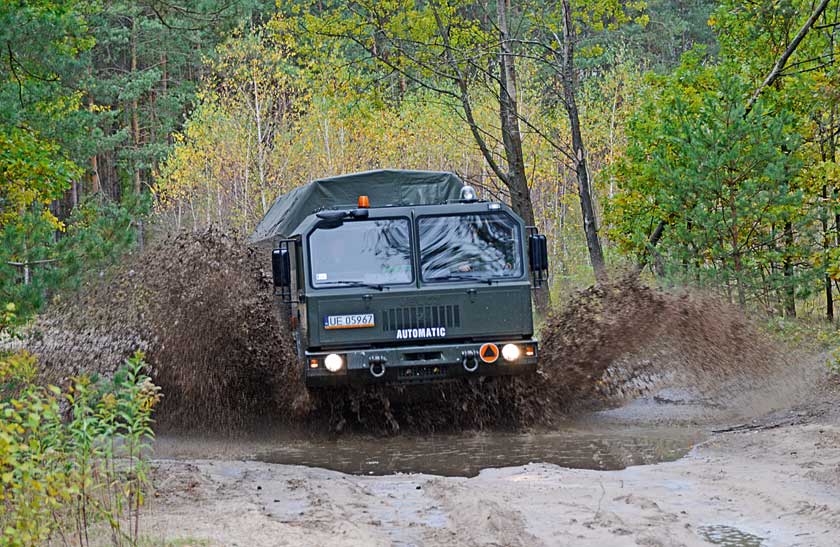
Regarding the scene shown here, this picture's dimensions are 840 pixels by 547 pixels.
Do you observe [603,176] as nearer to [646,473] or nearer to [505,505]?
[646,473]

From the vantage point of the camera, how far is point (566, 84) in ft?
67.2

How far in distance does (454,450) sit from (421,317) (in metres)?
1.44

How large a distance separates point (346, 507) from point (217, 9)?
33.5 feet

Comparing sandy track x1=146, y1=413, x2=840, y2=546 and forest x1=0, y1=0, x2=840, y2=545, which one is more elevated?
forest x1=0, y1=0, x2=840, y2=545

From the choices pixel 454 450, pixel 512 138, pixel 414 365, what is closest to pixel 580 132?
pixel 512 138

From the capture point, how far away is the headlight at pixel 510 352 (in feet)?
36.9

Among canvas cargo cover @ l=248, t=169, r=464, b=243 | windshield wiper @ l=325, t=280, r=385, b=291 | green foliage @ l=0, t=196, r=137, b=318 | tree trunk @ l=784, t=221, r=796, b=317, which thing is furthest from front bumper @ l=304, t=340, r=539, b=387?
tree trunk @ l=784, t=221, r=796, b=317

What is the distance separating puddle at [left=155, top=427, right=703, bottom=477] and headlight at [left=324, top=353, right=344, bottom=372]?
36.9 inches

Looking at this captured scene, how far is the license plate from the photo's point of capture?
11.1 metres

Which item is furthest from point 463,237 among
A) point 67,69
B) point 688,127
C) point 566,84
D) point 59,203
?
point 59,203

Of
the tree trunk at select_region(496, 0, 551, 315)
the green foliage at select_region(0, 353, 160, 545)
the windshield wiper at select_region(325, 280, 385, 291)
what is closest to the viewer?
the green foliage at select_region(0, 353, 160, 545)

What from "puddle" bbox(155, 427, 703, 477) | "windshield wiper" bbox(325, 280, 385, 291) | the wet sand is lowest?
"puddle" bbox(155, 427, 703, 477)

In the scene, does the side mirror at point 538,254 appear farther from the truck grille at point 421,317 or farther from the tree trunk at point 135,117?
the tree trunk at point 135,117

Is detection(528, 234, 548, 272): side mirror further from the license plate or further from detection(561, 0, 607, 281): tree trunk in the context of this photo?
detection(561, 0, 607, 281): tree trunk
